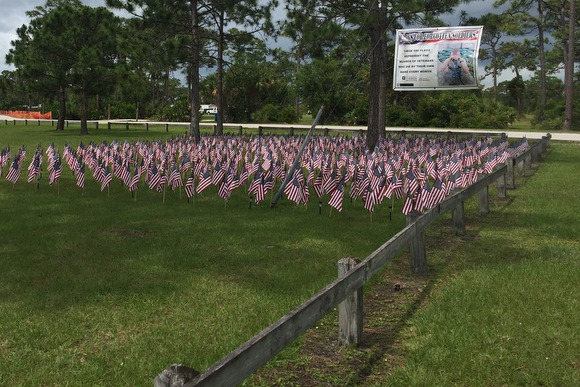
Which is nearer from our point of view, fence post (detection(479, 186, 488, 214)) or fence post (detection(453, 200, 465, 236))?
fence post (detection(453, 200, 465, 236))

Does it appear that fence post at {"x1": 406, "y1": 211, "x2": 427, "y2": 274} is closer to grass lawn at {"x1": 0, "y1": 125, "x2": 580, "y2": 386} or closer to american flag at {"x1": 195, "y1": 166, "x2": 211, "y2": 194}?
grass lawn at {"x1": 0, "y1": 125, "x2": 580, "y2": 386}

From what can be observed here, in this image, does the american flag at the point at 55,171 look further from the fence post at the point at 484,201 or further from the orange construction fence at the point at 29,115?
the orange construction fence at the point at 29,115

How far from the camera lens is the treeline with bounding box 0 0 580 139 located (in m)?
21.7

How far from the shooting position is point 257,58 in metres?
37.3

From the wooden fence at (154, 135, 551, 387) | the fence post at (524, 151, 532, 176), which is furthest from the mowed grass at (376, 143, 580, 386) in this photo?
the fence post at (524, 151, 532, 176)

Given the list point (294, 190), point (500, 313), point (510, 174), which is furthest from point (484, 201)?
point (500, 313)

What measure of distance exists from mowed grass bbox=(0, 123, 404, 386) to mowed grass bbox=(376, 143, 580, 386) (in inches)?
61.2

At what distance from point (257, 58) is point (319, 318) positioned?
34.7 metres

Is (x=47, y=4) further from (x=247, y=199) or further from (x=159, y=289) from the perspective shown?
(x=159, y=289)

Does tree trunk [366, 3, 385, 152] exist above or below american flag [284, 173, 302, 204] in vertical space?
above

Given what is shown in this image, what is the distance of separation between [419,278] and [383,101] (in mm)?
21326

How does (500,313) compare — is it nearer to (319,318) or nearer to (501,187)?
(319,318)

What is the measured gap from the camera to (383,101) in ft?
90.4

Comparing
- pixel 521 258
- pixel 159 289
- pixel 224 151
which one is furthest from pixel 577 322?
pixel 224 151
